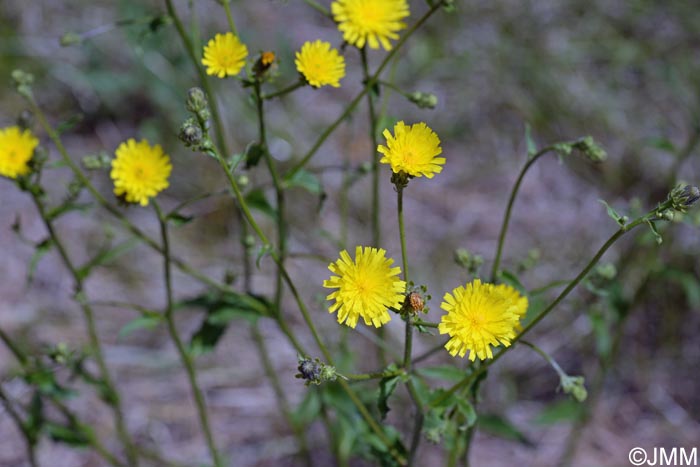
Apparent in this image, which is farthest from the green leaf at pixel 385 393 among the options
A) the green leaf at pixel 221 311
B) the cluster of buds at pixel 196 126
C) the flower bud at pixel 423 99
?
the flower bud at pixel 423 99

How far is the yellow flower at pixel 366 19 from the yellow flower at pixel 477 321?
80cm

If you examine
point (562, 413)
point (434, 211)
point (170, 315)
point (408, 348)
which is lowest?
point (408, 348)

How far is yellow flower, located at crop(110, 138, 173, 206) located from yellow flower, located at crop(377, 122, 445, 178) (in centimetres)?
81

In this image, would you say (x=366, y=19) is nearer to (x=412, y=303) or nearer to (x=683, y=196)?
(x=412, y=303)

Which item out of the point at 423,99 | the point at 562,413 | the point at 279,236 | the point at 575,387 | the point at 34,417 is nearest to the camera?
the point at 575,387

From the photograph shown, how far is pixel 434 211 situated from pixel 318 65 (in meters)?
2.59

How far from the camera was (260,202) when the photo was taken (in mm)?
2357

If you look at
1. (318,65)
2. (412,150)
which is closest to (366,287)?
(412,150)

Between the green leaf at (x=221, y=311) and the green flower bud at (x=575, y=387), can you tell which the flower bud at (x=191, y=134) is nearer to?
the green leaf at (x=221, y=311)

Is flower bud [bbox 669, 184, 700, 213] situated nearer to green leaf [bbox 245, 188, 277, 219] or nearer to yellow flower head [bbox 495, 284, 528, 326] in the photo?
yellow flower head [bbox 495, 284, 528, 326]

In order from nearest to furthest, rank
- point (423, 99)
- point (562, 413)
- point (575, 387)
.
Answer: point (575, 387), point (423, 99), point (562, 413)

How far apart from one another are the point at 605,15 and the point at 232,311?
4.17 metres

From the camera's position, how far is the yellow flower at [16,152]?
2.22 meters

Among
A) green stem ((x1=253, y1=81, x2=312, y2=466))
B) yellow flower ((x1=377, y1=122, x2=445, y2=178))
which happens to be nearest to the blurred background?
green stem ((x1=253, y1=81, x2=312, y2=466))
